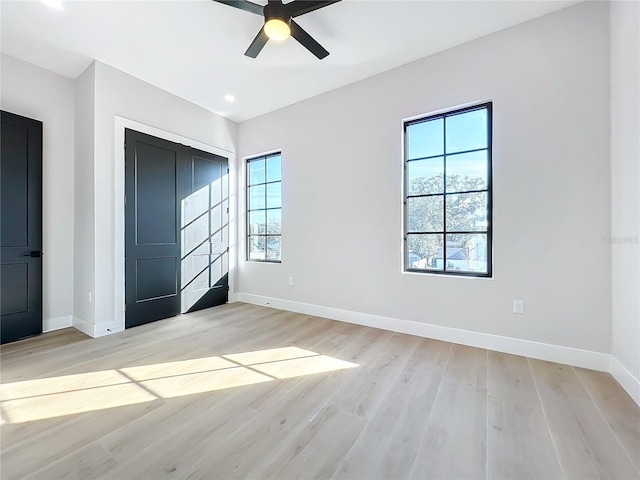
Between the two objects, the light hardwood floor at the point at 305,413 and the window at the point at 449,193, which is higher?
the window at the point at 449,193

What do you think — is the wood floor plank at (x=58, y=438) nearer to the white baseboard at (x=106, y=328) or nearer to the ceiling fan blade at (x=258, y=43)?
the white baseboard at (x=106, y=328)

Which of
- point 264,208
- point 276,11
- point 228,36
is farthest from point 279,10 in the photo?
point 264,208

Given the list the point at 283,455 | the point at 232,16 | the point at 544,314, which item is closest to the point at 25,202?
the point at 232,16

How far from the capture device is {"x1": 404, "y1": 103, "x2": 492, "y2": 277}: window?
9.09 ft

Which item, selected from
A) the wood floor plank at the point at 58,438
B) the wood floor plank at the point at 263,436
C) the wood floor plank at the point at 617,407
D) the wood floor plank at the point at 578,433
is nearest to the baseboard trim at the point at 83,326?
the wood floor plank at the point at 58,438

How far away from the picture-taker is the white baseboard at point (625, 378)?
180 cm

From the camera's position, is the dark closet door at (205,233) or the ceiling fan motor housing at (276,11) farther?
the dark closet door at (205,233)

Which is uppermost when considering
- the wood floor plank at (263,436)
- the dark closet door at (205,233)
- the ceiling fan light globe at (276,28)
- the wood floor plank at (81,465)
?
the ceiling fan light globe at (276,28)

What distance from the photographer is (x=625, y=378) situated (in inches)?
76.7

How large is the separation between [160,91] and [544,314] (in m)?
5.08

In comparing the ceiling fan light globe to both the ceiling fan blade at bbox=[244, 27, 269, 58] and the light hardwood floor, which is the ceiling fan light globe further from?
the light hardwood floor

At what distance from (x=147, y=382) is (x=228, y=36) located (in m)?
3.19

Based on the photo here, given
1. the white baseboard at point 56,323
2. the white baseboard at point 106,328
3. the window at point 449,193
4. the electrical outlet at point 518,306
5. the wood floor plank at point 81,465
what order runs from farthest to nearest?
the white baseboard at point 56,323
the white baseboard at point 106,328
the window at point 449,193
the electrical outlet at point 518,306
the wood floor plank at point 81,465

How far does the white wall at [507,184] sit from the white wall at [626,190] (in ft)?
0.31
